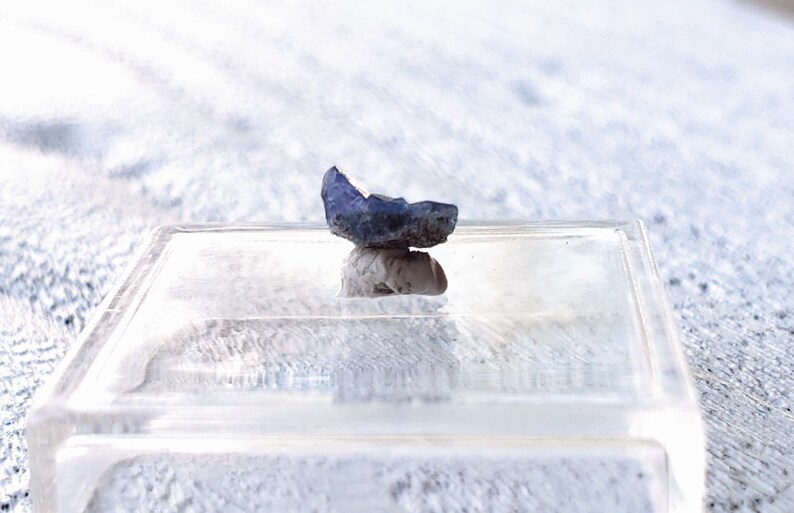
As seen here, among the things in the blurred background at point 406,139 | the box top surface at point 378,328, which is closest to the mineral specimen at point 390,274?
the box top surface at point 378,328

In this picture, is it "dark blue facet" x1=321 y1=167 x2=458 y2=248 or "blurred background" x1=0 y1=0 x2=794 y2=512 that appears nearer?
"dark blue facet" x1=321 y1=167 x2=458 y2=248

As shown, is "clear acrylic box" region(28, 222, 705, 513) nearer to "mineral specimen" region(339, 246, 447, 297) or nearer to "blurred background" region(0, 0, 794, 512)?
"mineral specimen" region(339, 246, 447, 297)

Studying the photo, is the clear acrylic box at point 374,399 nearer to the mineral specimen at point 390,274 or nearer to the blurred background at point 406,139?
the mineral specimen at point 390,274

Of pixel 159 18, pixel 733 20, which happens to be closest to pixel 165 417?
pixel 159 18

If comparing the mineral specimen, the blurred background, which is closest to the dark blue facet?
the mineral specimen

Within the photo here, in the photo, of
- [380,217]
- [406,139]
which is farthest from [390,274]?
[406,139]

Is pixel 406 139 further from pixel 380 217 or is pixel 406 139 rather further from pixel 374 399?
pixel 374 399

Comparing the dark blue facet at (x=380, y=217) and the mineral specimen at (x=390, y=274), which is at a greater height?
the dark blue facet at (x=380, y=217)
